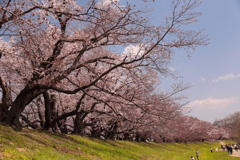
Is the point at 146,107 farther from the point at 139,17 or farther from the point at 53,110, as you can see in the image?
the point at 53,110

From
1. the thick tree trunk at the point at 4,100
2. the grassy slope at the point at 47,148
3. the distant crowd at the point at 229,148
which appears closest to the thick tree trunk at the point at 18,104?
the thick tree trunk at the point at 4,100

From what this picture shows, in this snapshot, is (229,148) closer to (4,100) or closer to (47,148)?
(47,148)

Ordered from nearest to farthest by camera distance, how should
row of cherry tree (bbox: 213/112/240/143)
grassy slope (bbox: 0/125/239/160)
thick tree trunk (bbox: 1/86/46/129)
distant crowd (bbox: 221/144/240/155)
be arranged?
grassy slope (bbox: 0/125/239/160) → thick tree trunk (bbox: 1/86/46/129) → distant crowd (bbox: 221/144/240/155) → row of cherry tree (bbox: 213/112/240/143)

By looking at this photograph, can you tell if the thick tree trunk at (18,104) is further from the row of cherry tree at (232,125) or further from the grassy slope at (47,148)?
the row of cherry tree at (232,125)

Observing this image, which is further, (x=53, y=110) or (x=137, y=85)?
(x=53, y=110)

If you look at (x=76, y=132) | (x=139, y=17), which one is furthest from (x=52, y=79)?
(x=76, y=132)

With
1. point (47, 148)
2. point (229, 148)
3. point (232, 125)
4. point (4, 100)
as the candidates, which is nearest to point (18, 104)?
point (4, 100)

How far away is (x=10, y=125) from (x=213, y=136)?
3799 inches

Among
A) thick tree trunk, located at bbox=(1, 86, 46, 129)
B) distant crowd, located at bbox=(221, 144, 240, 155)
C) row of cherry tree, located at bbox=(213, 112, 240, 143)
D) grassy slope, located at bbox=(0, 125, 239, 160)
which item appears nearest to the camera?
grassy slope, located at bbox=(0, 125, 239, 160)

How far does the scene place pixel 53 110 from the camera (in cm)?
1803

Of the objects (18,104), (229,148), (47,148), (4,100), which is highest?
(4,100)

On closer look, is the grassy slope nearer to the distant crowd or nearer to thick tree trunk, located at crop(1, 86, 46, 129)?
thick tree trunk, located at crop(1, 86, 46, 129)

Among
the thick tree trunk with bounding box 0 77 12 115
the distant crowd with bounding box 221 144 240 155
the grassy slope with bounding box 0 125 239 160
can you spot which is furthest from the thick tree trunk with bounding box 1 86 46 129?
the distant crowd with bounding box 221 144 240 155

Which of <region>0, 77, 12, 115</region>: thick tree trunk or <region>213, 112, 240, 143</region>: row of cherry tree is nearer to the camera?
<region>0, 77, 12, 115</region>: thick tree trunk
